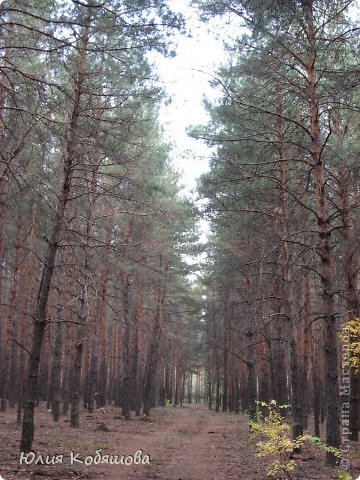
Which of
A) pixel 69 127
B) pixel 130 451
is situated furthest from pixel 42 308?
pixel 130 451

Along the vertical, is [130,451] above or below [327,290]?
below

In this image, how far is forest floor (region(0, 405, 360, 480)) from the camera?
7.05 metres

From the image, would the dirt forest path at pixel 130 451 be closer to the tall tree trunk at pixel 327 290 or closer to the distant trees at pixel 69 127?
the distant trees at pixel 69 127

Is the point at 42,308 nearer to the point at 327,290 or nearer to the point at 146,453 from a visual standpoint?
the point at 146,453

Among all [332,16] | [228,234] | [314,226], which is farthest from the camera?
[228,234]

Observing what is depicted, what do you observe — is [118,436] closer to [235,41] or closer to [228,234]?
[228,234]

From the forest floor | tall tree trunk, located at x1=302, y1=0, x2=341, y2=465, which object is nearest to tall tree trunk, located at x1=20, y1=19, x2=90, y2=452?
the forest floor

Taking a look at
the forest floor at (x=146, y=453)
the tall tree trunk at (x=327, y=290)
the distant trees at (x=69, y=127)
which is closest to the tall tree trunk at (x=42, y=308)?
the distant trees at (x=69, y=127)

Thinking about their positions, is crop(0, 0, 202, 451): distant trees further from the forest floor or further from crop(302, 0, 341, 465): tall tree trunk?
crop(302, 0, 341, 465): tall tree trunk

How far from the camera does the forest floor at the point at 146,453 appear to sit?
7047 millimetres

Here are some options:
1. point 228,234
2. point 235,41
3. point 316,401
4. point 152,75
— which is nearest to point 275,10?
point 235,41

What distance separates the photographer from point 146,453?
10297mm

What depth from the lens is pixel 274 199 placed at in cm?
1126

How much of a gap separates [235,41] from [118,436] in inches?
433
